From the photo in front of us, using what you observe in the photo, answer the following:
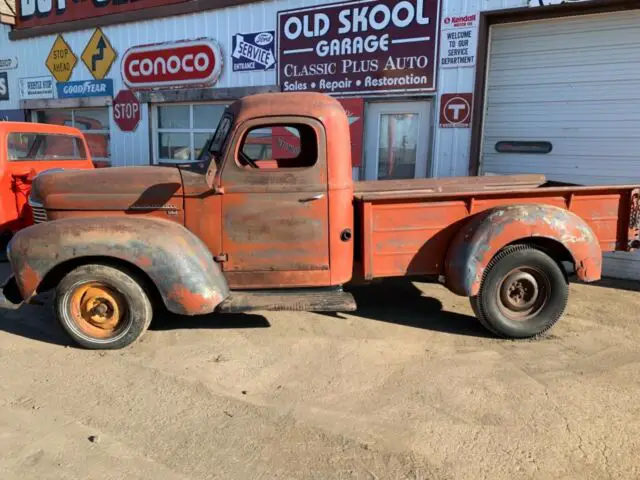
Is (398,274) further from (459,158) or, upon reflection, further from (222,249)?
(459,158)

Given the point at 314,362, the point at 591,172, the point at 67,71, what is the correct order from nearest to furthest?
the point at 314,362 < the point at 591,172 < the point at 67,71

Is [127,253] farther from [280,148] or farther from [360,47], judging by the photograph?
[360,47]

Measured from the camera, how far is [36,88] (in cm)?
1148

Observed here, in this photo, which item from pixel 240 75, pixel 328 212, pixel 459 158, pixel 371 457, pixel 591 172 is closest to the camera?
pixel 371 457

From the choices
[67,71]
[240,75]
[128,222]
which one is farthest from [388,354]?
[67,71]

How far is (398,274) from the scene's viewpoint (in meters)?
4.30

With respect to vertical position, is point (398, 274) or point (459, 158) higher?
point (459, 158)

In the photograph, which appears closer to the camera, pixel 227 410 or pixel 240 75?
pixel 227 410

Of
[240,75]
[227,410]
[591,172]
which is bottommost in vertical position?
[227,410]

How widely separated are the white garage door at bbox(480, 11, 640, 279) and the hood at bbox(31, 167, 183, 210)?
4881 millimetres

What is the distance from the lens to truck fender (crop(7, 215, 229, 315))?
3.83 m

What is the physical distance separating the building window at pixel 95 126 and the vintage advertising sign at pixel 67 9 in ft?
6.27

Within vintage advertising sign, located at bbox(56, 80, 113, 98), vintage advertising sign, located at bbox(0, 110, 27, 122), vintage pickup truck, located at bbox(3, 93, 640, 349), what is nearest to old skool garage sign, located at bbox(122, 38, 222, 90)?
vintage advertising sign, located at bbox(56, 80, 113, 98)

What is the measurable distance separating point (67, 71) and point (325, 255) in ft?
31.4
